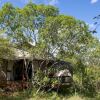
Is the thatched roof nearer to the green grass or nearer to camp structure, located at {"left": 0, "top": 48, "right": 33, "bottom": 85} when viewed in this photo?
camp structure, located at {"left": 0, "top": 48, "right": 33, "bottom": 85}

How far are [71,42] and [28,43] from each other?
3.42m

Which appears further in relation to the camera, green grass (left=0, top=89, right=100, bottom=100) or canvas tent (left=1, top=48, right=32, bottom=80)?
canvas tent (left=1, top=48, right=32, bottom=80)

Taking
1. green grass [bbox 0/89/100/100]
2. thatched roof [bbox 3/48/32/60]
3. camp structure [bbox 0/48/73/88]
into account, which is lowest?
green grass [bbox 0/89/100/100]

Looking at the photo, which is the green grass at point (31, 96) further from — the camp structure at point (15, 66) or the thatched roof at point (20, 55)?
the thatched roof at point (20, 55)

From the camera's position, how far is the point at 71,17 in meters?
18.1

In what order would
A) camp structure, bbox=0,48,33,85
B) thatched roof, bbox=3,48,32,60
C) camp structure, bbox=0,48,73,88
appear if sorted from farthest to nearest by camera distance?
camp structure, bbox=0,48,73,88
camp structure, bbox=0,48,33,85
thatched roof, bbox=3,48,32,60

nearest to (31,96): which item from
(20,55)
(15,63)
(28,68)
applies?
(20,55)

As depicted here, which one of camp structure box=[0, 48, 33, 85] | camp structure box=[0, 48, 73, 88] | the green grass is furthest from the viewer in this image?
camp structure box=[0, 48, 73, 88]

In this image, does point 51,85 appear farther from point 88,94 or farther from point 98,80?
point 98,80

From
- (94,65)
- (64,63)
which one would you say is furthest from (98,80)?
(64,63)

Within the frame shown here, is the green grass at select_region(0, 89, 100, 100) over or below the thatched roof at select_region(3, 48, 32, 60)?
below

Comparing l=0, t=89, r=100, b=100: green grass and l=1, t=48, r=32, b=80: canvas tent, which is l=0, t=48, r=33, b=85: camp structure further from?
l=0, t=89, r=100, b=100: green grass

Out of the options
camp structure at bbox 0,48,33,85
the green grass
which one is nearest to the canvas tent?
camp structure at bbox 0,48,33,85

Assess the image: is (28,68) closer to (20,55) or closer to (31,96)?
(20,55)
